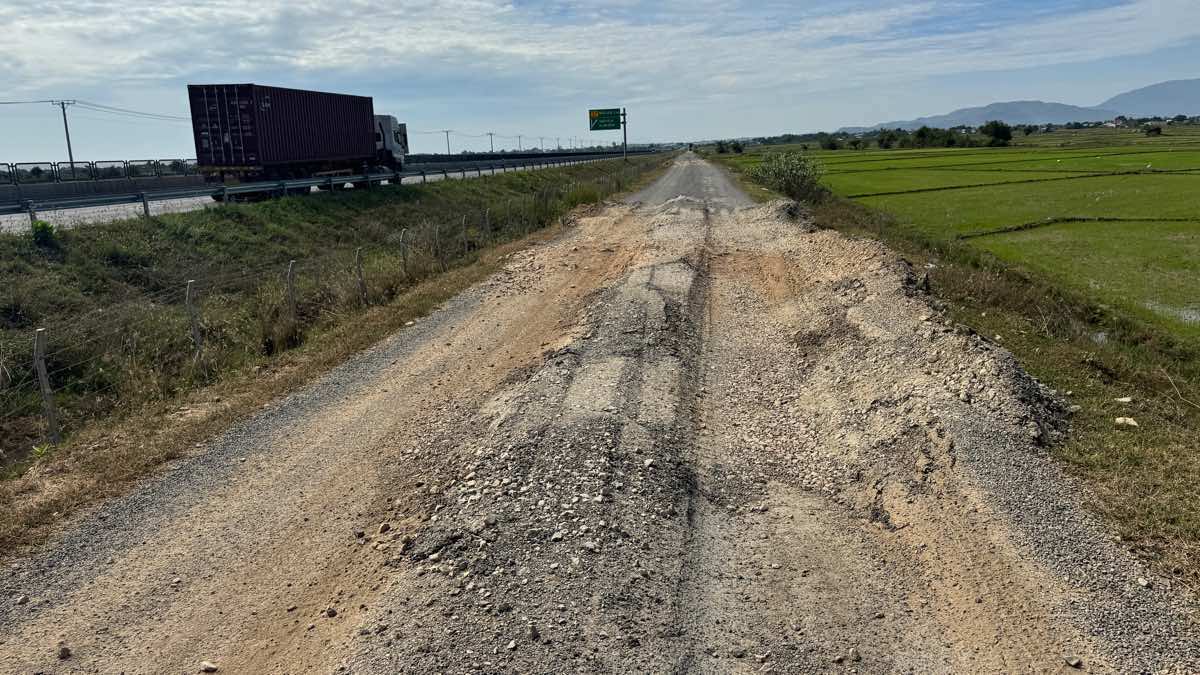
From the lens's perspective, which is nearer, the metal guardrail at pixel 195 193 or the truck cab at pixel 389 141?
the metal guardrail at pixel 195 193

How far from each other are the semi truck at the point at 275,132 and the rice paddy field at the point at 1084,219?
2539 centimetres

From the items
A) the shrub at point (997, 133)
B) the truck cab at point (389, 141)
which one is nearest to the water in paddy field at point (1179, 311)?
the truck cab at point (389, 141)

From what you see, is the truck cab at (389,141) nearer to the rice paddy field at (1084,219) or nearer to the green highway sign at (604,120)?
the rice paddy field at (1084,219)

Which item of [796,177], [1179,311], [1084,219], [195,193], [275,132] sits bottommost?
[1179,311]

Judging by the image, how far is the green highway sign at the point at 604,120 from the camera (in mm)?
82125

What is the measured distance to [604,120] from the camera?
270 ft

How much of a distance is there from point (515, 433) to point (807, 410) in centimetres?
364

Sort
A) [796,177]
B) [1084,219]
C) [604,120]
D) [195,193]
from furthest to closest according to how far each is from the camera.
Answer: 1. [604,120]
2. [796,177]
3. [1084,219]
4. [195,193]

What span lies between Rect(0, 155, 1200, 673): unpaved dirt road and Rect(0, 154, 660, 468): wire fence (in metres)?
2.99

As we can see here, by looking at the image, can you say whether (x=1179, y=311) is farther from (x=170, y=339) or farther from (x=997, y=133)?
(x=997, y=133)

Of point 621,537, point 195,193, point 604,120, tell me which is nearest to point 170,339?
point 621,537

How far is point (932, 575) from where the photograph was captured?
536 cm

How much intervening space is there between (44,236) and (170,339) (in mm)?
7372

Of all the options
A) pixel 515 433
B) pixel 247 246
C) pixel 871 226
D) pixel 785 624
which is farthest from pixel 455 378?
pixel 871 226
